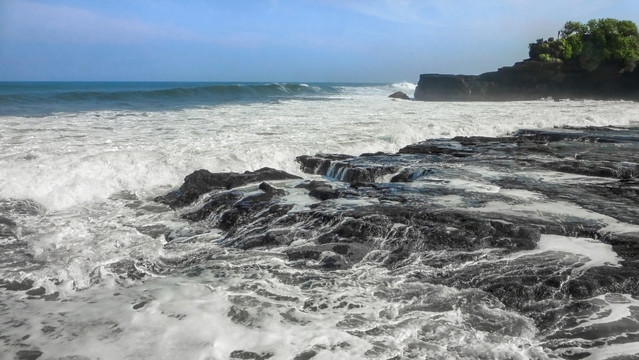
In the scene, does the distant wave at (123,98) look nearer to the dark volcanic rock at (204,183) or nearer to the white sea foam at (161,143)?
the white sea foam at (161,143)

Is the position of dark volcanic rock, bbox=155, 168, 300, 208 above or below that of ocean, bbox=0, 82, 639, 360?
above

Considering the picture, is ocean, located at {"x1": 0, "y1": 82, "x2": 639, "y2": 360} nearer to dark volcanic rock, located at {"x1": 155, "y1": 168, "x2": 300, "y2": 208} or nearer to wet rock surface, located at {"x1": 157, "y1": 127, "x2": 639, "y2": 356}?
wet rock surface, located at {"x1": 157, "y1": 127, "x2": 639, "y2": 356}

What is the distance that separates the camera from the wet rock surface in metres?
4.75

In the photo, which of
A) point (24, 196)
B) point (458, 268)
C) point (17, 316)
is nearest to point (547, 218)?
point (458, 268)

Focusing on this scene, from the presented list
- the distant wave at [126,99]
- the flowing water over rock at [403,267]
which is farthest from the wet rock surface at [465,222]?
the distant wave at [126,99]

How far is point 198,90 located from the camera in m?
39.3

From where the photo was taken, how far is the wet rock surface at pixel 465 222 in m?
4.75

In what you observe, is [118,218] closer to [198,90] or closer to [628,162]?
[628,162]

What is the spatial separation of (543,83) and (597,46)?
5.34m

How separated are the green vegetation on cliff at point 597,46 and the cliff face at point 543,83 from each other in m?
0.78

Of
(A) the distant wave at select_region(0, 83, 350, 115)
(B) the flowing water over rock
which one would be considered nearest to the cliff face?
(A) the distant wave at select_region(0, 83, 350, 115)

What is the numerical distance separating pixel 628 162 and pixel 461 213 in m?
6.44

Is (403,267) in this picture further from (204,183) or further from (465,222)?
(204,183)

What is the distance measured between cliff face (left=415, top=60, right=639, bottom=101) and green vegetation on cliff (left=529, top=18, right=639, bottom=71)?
78 centimetres
